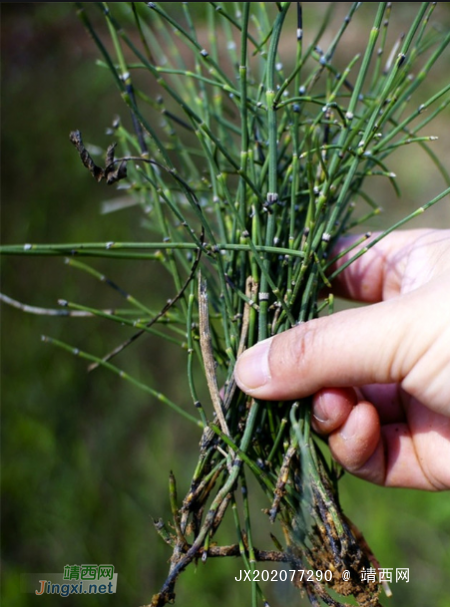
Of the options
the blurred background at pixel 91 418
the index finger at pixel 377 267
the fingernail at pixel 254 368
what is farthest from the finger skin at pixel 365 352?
the blurred background at pixel 91 418

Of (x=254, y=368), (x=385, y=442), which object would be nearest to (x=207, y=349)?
(x=254, y=368)

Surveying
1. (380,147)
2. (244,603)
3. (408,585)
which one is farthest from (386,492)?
(380,147)

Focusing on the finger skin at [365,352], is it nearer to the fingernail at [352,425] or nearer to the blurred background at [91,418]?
the fingernail at [352,425]

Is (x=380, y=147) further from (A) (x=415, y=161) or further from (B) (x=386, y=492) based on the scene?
(A) (x=415, y=161)

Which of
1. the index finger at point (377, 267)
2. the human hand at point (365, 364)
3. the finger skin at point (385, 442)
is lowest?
the finger skin at point (385, 442)

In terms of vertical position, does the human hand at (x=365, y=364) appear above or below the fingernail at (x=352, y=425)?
above

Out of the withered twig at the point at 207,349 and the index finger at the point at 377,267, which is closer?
the withered twig at the point at 207,349

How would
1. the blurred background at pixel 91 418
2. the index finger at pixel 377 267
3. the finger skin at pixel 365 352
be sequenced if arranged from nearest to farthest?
the finger skin at pixel 365 352 < the index finger at pixel 377 267 < the blurred background at pixel 91 418

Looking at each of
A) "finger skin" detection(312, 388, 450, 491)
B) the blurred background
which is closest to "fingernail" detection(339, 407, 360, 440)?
"finger skin" detection(312, 388, 450, 491)
